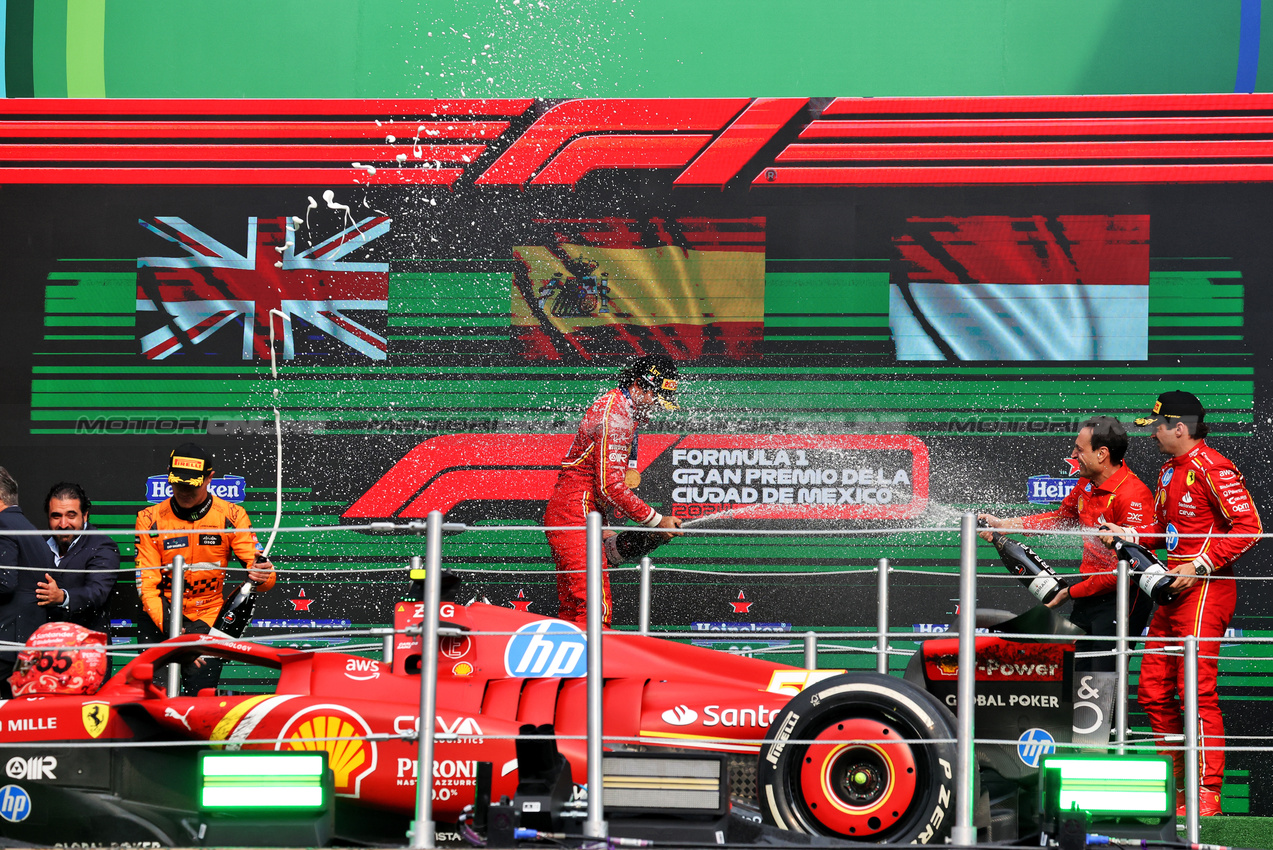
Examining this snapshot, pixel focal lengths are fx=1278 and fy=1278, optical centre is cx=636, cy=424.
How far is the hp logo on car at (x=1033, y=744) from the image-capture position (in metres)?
3.99

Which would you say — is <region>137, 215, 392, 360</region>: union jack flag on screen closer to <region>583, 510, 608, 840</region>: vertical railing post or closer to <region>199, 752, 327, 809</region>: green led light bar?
<region>583, 510, 608, 840</region>: vertical railing post

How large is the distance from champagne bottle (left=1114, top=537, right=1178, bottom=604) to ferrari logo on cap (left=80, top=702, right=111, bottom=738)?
391 cm

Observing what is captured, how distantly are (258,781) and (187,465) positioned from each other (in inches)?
110

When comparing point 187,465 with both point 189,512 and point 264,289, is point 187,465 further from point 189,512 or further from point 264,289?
point 264,289

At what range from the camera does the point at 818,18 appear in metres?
6.87

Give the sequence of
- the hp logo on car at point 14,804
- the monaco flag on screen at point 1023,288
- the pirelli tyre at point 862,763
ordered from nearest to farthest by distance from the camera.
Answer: the pirelli tyre at point 862,763
the hp logo on car at point 14,804
the monaco flag on screen at point 1023,288

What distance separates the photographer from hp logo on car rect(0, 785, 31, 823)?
12.9ft

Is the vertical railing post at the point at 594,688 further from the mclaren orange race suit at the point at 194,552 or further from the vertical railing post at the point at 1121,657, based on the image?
the mclaren orange race suit at the point at 194,552

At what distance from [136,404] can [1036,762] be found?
16.8 ft

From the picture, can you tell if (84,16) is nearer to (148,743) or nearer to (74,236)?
(74,236)

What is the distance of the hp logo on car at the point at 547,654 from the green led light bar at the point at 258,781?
112 centimetres

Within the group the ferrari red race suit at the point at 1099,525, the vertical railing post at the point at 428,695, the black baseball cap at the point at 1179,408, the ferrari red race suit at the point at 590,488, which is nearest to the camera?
the vertical railing post at the point at 428,695

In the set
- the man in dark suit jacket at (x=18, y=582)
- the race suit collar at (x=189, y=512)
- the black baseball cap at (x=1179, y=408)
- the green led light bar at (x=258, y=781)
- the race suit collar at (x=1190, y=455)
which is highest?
the black baseball cap at (x=1179, y=408)

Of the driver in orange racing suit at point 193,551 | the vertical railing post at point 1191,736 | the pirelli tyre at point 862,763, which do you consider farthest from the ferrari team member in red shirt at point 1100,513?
the driver in orange racing suit at point 193,551
